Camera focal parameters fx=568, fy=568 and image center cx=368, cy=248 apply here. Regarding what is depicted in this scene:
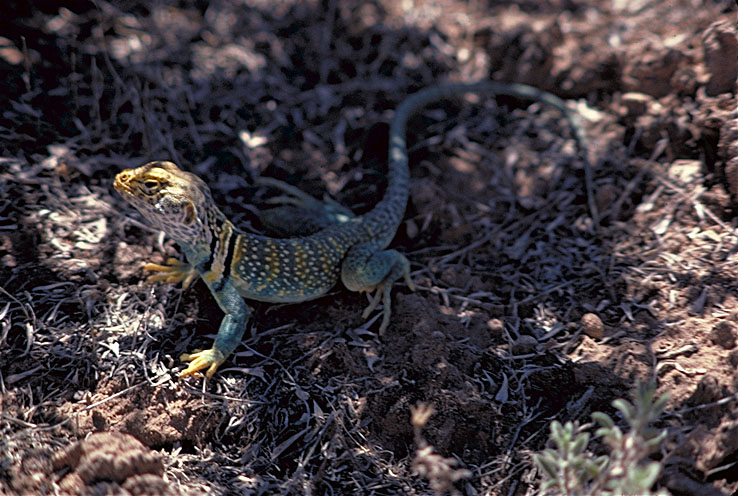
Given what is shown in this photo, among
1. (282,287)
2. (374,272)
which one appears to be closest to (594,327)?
(374,272)

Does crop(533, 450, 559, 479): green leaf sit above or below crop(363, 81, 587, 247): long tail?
below

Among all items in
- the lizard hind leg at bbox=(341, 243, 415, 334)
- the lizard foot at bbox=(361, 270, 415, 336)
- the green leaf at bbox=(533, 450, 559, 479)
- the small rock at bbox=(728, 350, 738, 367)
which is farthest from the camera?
the lizard hind leg at bbox=(341, 243, 415, 334)

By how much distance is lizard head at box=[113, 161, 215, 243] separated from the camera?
3.80 metres

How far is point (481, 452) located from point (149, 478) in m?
1.95

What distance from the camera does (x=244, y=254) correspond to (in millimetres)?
4281

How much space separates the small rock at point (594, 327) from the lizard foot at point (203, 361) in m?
2.58

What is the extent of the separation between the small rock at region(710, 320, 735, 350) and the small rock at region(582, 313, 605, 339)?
677mm

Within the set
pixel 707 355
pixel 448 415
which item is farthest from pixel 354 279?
pixel 707 355

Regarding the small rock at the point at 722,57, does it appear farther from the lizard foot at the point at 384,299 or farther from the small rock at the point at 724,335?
the lizard foot at the point at 384,299

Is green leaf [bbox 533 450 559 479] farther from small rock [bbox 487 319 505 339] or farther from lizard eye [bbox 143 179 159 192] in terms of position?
lizard eye [bbox 143 179 159 192]

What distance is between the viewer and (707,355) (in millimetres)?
3629

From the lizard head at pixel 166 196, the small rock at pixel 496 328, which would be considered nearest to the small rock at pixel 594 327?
the small rock at pixel 496 328

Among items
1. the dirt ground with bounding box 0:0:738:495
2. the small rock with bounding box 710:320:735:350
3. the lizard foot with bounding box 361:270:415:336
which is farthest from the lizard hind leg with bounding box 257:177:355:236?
the small rock with bounding box 710:320:735:350

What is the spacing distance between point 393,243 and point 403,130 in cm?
122
